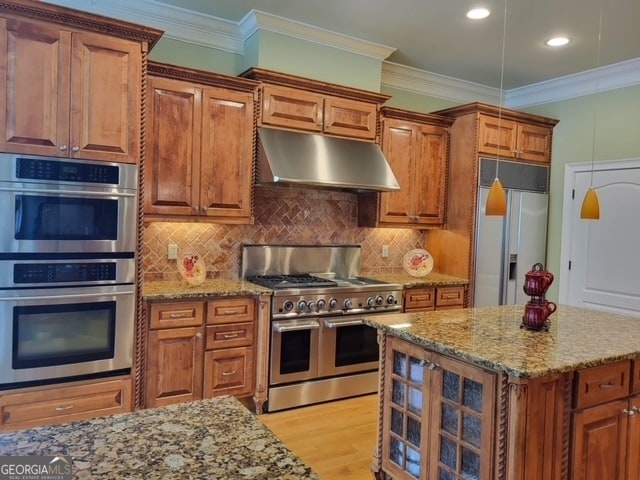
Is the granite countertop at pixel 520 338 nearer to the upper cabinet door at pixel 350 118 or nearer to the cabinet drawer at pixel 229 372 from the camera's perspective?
the cabinet drawer at pixel 229 372

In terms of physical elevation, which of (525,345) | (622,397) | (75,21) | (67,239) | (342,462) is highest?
(75,21)

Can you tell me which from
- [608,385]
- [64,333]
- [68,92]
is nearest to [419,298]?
[608,385]

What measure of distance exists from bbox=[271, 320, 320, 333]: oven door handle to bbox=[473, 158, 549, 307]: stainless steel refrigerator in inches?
69.3

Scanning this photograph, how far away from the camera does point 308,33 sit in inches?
149

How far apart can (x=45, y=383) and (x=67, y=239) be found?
2.68 feet

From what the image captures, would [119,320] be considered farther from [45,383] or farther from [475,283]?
[475,283]

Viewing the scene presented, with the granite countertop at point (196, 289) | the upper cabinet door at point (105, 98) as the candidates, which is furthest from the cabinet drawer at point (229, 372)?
the upper cabinet door at point (105, 98)

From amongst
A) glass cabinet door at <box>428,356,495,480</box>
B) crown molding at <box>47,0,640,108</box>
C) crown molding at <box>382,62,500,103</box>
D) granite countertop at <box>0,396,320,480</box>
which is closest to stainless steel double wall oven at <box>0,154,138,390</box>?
crown molding at <box>47,0,640,108</box>

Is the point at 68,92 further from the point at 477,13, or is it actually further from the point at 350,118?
the point at 477,13

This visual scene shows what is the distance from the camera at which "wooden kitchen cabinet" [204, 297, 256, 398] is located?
10.8 ft

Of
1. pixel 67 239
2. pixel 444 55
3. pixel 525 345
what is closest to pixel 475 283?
pixel 444 55

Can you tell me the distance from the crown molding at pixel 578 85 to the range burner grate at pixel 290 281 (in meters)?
3.12

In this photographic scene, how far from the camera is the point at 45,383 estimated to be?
264 centimetres

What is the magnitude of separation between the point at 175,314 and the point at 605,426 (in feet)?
8.19
